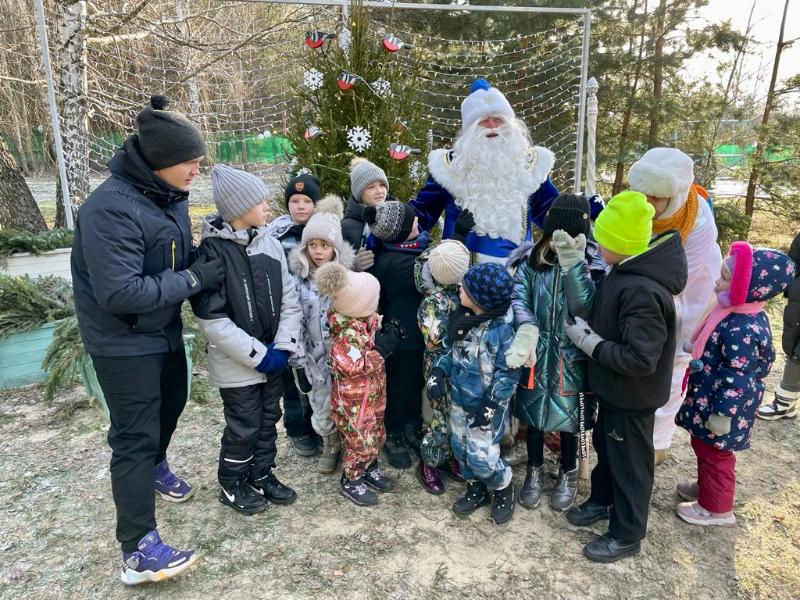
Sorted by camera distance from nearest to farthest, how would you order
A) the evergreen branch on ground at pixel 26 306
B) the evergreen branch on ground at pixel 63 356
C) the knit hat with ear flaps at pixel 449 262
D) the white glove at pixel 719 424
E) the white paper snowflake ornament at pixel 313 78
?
the white glove at pixel 719 424
the knit hat with ear flaps at pixel 449 262
the evergreen branch on ground at pixel 63 356
the evergreen branch on ground at pixel 26 306
the white paper snowflake ornament at pixel 313 78

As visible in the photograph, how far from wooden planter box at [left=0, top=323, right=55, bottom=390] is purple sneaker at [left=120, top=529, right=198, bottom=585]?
8.90 feet

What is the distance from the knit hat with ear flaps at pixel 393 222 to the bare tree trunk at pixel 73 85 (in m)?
4.56

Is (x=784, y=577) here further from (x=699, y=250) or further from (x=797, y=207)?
(x=797, y=207)

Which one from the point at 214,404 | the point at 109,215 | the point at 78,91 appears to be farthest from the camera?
the point at 78,91

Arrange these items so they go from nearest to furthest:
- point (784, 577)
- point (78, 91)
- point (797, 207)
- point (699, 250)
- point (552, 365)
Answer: point (784, 577) < point (552, 365) < point (699, 250) < point (78, 91) < point (797, 207)

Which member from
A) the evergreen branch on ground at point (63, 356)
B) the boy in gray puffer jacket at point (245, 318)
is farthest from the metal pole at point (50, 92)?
the boy in gray puffer jacket at point (245, 318)

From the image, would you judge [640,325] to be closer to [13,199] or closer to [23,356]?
[23,356]

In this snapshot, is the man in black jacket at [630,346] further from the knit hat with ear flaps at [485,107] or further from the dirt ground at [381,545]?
the knit hat with ear flaps at [485,107]

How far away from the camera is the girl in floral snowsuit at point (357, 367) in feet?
8.68

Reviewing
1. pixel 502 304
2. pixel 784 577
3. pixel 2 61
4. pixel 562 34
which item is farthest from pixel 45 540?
pixel 2 61

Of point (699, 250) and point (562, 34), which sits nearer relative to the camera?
point (699, 250)

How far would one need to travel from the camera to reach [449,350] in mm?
2688

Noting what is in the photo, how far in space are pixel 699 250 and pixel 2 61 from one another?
11911 mm

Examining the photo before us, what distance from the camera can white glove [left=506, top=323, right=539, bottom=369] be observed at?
2.38 meters
